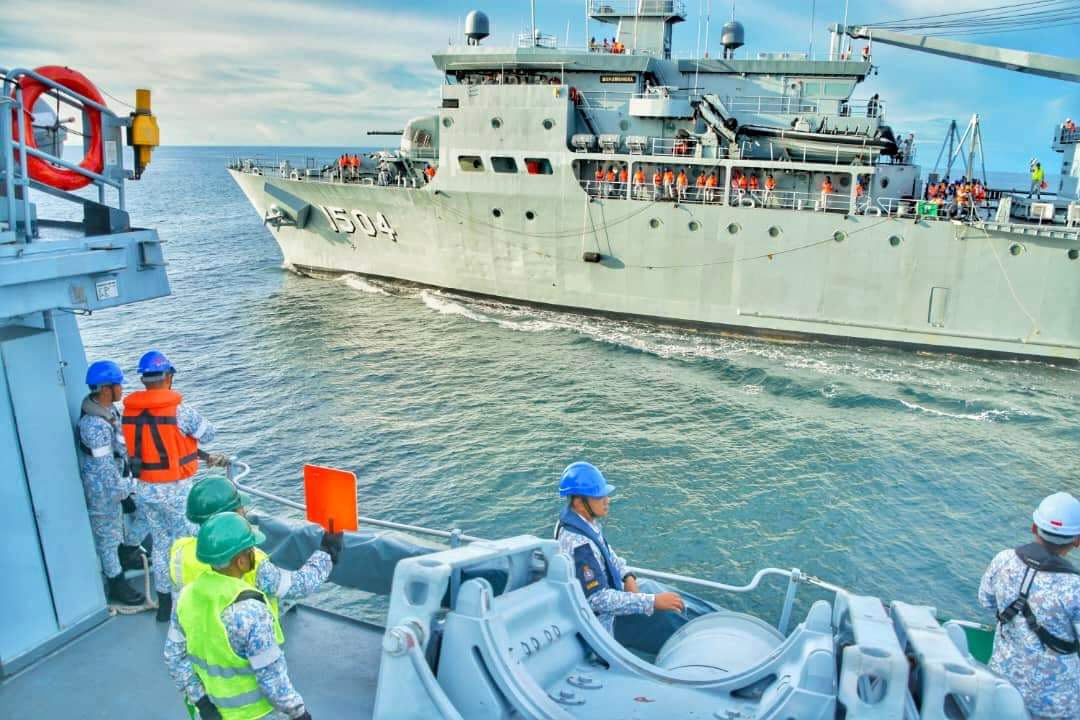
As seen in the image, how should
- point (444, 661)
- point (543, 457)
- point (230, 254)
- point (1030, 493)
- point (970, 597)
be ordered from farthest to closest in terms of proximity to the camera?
point (230, 254) < point (543, 457) < point (1030, 493) < point (970, 597) < point (444, 661)

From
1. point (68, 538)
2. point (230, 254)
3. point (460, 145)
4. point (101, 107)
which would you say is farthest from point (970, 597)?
point (230, 254)

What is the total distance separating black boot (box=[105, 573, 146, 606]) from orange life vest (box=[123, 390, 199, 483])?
0.75 metres

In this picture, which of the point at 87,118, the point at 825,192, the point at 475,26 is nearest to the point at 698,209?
the point at 825,192

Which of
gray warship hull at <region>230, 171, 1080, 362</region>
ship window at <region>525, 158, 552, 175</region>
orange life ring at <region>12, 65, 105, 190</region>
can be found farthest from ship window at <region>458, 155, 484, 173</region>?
orange life ring at <region>12, 65, 105, 190</region>

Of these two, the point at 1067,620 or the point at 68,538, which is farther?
the point at 68,538

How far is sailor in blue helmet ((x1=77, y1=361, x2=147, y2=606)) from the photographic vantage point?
17.0 ft

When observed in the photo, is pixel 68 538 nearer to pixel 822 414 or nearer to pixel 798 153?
pixel 822 414

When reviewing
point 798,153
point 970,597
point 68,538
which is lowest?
point 970,597

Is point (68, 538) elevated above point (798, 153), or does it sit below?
below

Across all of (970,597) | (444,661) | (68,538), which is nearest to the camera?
(444,661)

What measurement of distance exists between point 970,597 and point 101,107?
10.6 metres

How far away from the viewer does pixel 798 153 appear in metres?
22.7

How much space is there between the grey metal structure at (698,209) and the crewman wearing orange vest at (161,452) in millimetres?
17932

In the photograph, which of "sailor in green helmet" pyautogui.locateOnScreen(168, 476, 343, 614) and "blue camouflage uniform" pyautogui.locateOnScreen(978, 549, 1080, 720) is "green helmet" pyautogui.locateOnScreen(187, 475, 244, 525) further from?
"blue camouflage uniform" pyautogui.locateOnScreen(978, 549, 1080, 720)
